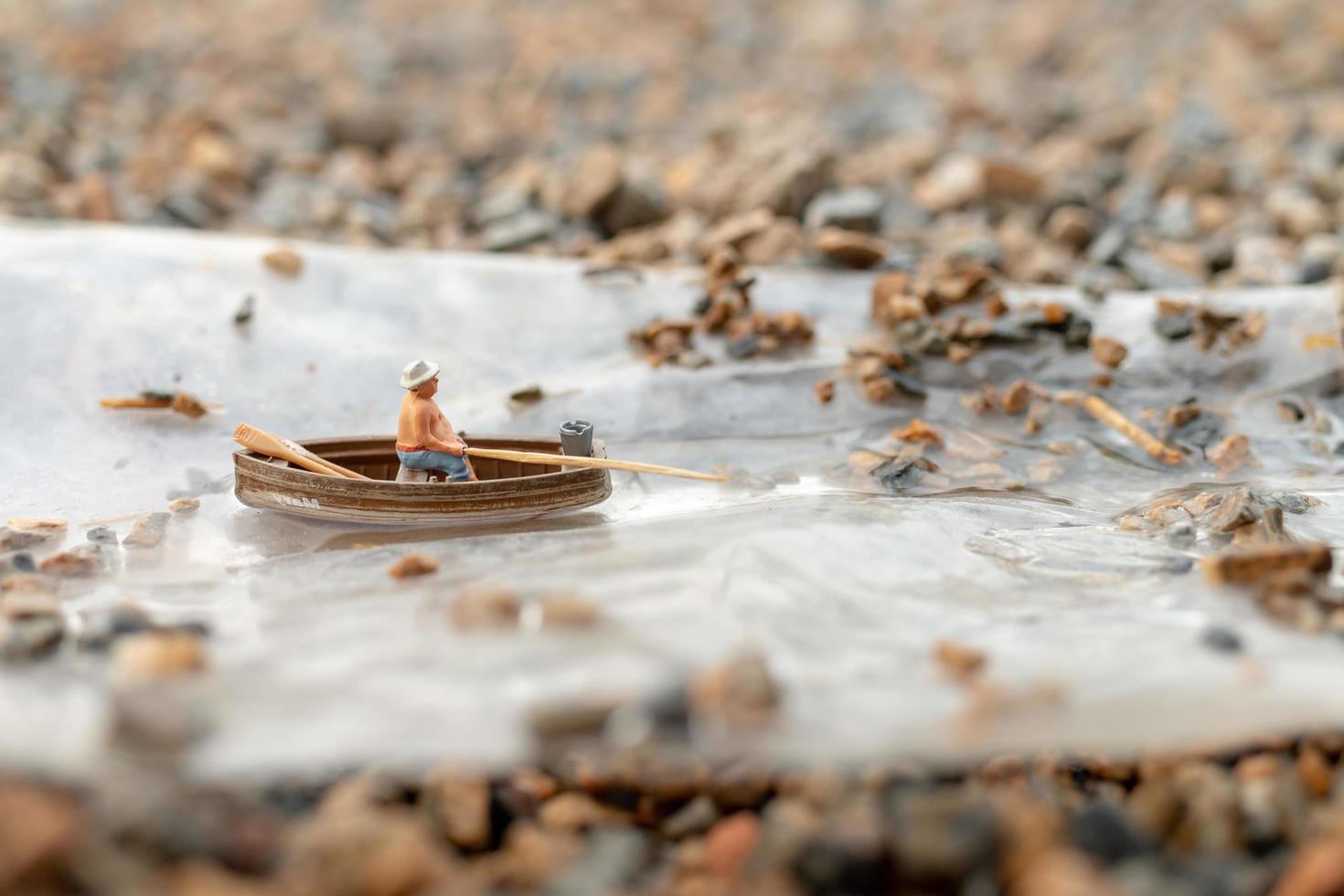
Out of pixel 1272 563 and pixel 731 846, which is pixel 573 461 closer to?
pixel 731 846

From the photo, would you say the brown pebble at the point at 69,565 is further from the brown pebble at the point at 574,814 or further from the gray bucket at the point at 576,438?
the brown pebble at the point at 574,814

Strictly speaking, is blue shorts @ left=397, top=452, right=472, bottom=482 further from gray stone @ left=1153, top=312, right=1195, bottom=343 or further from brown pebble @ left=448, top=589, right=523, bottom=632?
gray stone @ left=1153, top=312, right=1195, bottom=343

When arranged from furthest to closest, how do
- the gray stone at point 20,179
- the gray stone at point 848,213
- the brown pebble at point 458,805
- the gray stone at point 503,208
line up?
the gray stone at point 503,208, the gray stone at point 20,179, the gray stone at point 848,213, the brown pebble at point 458,805

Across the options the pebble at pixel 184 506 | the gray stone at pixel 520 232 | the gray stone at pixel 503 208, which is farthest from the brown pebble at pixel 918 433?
the gray stone at pixel 503 208

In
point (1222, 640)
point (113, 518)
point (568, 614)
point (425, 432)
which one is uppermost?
point (425, 432)

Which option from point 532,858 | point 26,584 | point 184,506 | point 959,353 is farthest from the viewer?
point 959,353

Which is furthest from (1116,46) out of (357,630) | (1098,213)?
(357,630)

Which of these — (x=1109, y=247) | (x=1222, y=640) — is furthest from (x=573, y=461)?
(x=1109, y=247)
